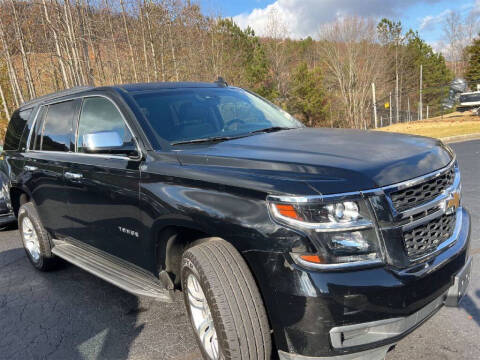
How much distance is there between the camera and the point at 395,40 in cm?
5100

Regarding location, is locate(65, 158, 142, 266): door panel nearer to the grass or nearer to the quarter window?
the quarter window

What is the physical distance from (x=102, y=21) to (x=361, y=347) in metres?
15.0

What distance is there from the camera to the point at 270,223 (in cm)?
198

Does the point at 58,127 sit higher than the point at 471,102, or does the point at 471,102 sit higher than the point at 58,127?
the point at 58,127

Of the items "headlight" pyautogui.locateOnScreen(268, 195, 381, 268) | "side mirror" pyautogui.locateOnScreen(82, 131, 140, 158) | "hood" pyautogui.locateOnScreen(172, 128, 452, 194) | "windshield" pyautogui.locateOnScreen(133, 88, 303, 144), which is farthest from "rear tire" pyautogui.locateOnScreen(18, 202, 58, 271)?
"headlight" pyautogui.locateOnScreen(268, 195, 381, 268)

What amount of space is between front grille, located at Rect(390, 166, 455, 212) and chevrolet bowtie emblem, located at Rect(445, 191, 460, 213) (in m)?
0.07

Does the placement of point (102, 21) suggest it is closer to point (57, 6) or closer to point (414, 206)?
point (57, 6)

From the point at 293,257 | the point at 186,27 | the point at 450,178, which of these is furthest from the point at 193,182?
the point at 186,27

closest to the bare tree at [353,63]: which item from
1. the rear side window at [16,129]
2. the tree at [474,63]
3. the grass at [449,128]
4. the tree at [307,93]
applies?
the tree at [307,93]

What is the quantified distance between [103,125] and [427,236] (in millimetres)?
2598

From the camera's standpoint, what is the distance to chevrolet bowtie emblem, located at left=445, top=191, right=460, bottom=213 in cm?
232

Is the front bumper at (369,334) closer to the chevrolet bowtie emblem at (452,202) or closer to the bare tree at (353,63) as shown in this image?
the chevrolet bowtie emblem at (452,202)

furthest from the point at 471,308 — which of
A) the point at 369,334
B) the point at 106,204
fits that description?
the point at 106,204

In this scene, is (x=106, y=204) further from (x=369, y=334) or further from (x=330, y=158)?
(x=369, y=334)
